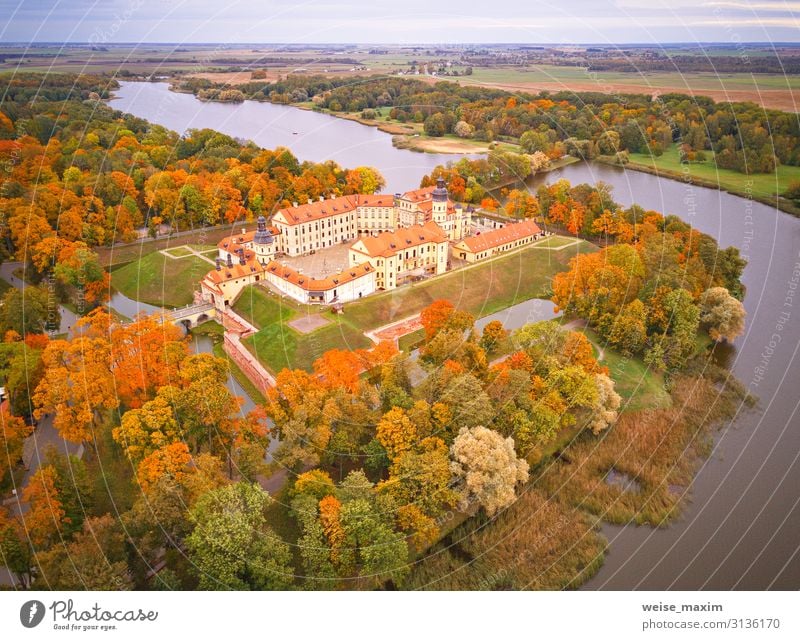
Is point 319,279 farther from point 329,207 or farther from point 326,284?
point 329,207

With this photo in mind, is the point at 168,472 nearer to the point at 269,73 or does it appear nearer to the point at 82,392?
the point at 82,392

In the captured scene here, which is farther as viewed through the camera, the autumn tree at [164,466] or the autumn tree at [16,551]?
the autumn tree at [164,466]

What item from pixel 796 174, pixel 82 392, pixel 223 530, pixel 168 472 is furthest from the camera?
pixel 796 174

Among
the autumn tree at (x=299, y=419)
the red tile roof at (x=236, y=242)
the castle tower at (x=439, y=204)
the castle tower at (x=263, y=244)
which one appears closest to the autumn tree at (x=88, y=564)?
the autumn tree at (x=299, y=419)

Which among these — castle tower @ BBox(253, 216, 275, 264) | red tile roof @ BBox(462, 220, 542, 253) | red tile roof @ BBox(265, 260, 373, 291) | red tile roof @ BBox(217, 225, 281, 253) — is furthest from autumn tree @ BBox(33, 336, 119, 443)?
red tile roof @ BBox(462, 220, 542, 253)

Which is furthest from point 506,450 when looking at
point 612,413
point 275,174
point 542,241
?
point 275,174

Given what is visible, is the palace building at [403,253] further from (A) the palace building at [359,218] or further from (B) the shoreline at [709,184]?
(B) the shoreline at [709,184]

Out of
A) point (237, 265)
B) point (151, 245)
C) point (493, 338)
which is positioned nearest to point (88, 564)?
point (493, 338)
